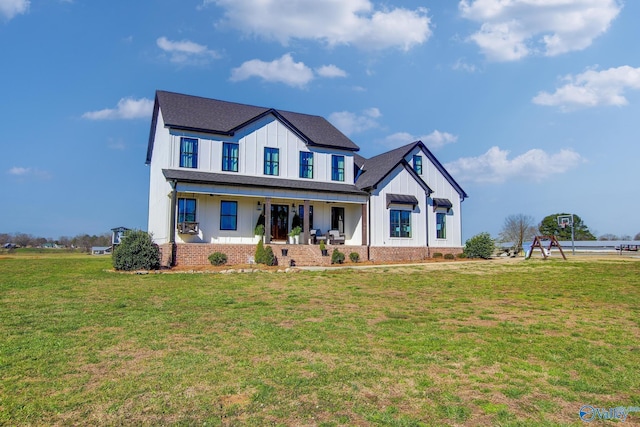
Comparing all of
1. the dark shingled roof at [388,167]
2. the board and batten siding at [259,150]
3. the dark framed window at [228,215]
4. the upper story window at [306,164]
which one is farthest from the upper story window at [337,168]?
the dark framed window at [228,215]

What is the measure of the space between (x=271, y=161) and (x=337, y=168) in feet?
14.9

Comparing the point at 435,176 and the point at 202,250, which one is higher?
the point at 435,176

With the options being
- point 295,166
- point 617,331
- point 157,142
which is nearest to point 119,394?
point 617,331

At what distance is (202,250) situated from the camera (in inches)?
812

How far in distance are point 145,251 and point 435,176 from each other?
19.4m

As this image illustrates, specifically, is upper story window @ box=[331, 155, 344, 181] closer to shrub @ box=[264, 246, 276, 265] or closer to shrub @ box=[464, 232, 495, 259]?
shrub @ box=[264, 246, 276, 265]

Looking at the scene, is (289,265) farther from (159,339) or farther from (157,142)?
(159,339)

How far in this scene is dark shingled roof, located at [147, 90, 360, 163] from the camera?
23.3 m

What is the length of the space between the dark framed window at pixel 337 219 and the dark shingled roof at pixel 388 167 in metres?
2.12

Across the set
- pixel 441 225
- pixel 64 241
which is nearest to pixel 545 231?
pixel 441 225

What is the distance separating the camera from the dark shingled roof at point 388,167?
2662 cm

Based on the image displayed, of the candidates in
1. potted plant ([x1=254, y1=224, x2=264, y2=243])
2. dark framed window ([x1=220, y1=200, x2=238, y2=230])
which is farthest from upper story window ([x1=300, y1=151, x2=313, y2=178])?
dark framed window ([x1=220, y1=200, x2=238, y2=230])

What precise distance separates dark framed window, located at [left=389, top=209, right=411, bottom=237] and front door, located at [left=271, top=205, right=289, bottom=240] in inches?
257

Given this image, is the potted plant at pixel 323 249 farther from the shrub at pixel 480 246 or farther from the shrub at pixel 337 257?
the shrub at pixel 480 246
